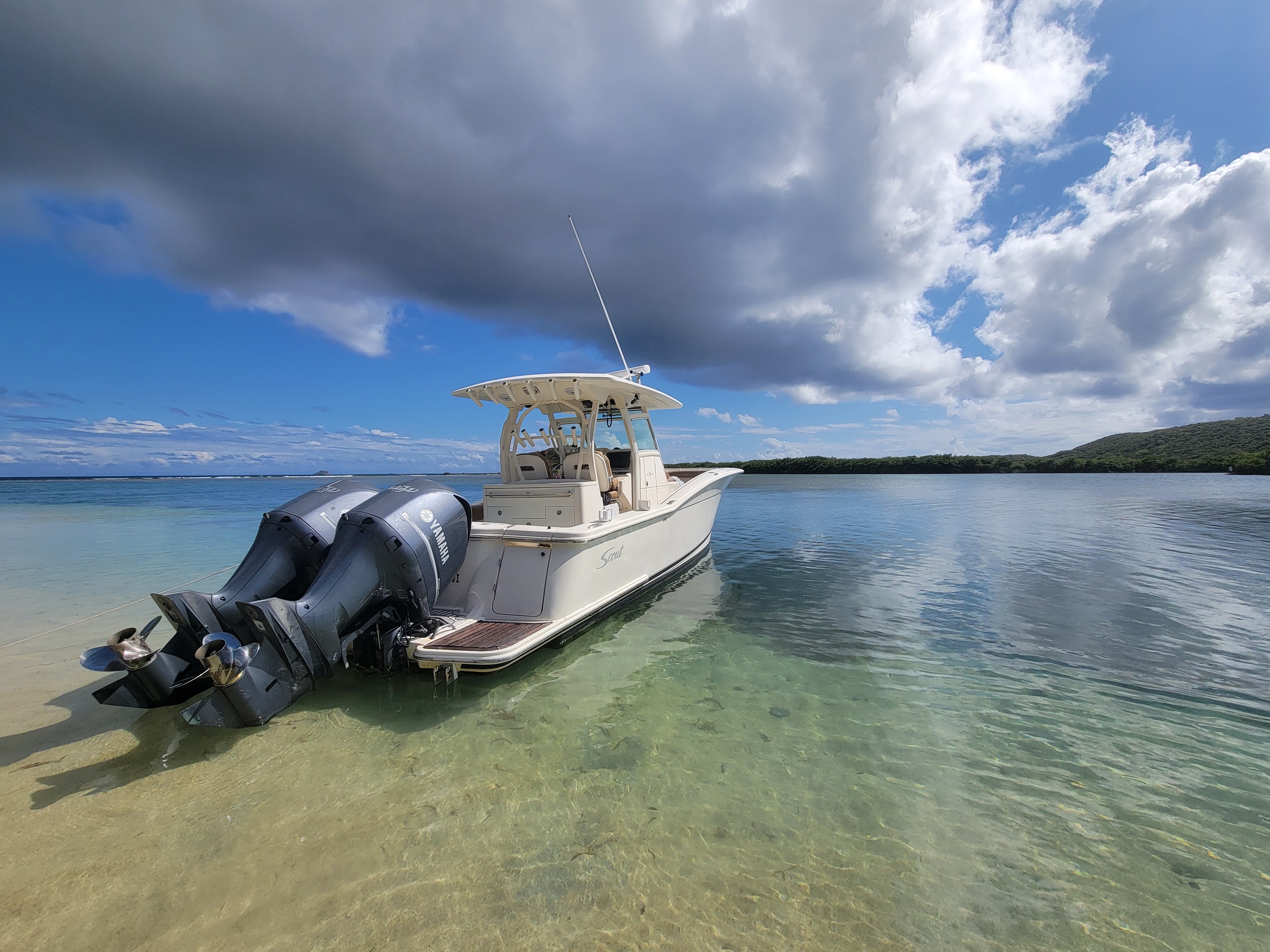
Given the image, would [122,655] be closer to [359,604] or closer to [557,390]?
[359,604]

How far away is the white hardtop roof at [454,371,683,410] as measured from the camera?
20.4 feet

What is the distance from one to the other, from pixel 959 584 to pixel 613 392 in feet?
22.5

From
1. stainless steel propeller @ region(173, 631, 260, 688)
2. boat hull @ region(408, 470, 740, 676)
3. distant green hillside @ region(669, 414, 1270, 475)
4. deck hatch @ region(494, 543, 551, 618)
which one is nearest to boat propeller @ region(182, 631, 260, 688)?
stainless steel propeller @ region(173, 631, 260, 688)

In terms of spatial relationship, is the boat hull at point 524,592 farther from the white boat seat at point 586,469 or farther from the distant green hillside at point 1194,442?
the distant green hillside at point 1194,442

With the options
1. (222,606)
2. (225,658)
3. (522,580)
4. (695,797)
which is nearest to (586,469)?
(522,580)

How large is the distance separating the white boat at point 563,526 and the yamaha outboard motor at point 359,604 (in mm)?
352

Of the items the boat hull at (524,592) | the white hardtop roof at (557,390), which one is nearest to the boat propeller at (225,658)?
the boat hull at (524,592)

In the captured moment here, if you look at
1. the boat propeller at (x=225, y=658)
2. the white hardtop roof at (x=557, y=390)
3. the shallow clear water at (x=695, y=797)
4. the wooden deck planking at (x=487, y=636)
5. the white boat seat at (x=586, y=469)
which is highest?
the white hardtop roof at (x=557, y=390)

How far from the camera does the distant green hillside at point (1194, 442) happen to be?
7219cm

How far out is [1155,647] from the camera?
555 cm

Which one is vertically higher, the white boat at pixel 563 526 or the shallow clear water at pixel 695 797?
the white boat at pixel 563 526

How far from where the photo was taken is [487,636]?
4.65 metres

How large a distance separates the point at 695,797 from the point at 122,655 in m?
3.89

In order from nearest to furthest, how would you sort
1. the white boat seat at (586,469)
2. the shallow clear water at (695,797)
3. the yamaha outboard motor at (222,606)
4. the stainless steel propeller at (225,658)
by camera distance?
the shallow clear water at (695,797) < the stainless steel propeller at (225,658) < the yamaha outboard motor at (222,606) < the white boat seat at (586,469)
